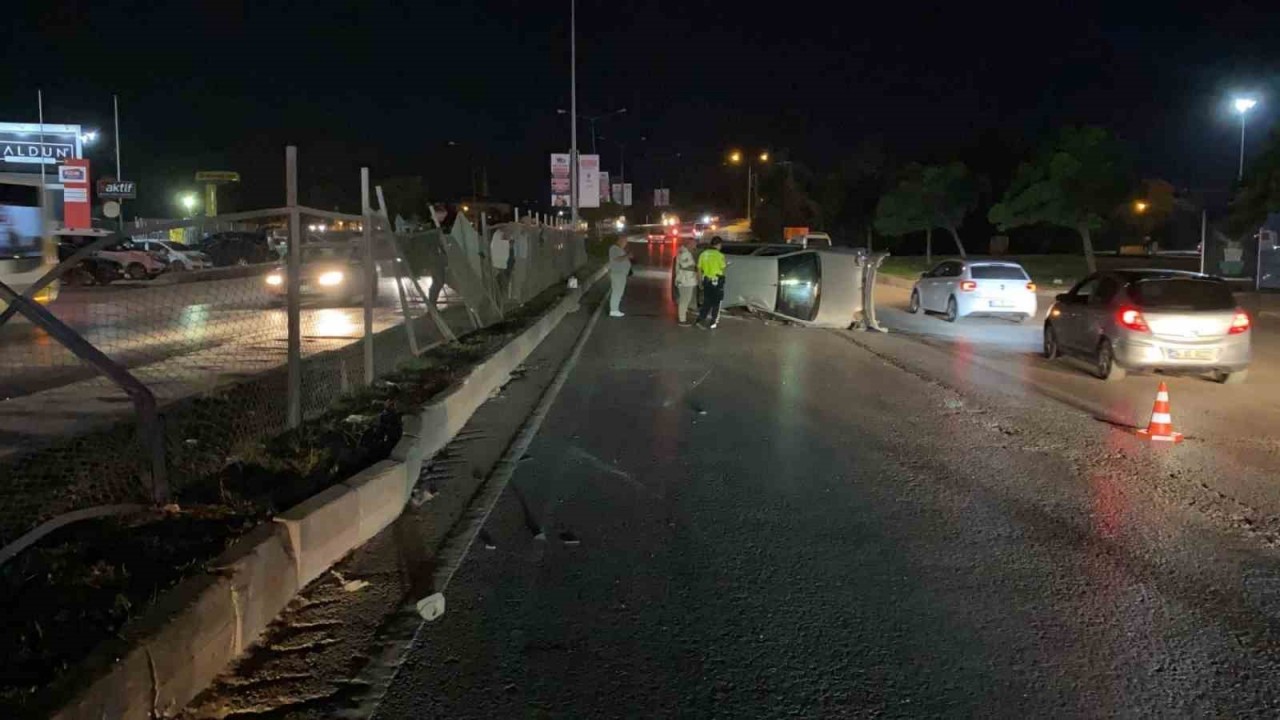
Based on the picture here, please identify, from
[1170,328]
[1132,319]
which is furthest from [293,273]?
[1170,328]

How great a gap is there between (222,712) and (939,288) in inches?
821

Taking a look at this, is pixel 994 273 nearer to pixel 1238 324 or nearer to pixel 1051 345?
pixel 1051 345

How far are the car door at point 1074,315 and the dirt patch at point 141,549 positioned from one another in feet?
30.2

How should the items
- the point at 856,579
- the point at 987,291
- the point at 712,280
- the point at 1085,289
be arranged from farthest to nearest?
the point at 987,291 < the point at 712,280 < the point at 1085,289 < the point at 856,579

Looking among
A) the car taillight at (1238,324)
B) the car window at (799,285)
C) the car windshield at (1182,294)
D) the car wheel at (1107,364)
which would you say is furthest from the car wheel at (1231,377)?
the car window at (799,285)

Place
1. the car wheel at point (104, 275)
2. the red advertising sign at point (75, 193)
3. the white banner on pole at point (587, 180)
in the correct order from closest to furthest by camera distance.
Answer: the car wheel at point (104, 275) → the white banner on pole at point (587, 180) → the red advertising sign at point (75, 193)

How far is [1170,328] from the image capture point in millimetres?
12938

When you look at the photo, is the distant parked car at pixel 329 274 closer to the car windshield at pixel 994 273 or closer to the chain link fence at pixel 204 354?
the chain link fence at pixel 204 354

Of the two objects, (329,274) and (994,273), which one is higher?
(329,274)

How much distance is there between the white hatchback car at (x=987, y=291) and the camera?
872 inches

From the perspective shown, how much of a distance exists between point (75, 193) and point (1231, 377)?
5174cm

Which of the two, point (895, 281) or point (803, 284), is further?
point (895, 281)

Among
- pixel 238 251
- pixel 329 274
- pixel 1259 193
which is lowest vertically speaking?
pixel 329 274

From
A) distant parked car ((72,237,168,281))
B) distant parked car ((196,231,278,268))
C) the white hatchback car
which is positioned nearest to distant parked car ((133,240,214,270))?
distant parked car ((72,237,168,281))
